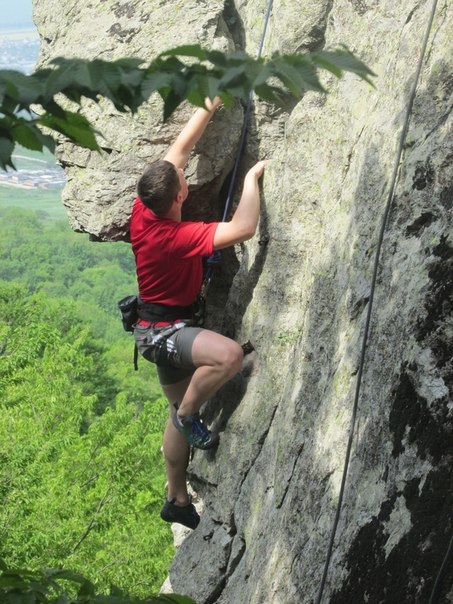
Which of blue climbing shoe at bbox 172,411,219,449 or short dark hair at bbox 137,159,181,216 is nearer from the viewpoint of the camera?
short dark hair at bbox 137,159,181,216

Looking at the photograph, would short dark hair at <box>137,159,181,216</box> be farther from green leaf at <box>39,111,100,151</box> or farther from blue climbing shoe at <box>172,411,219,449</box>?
green leaf at <box>39,111,100,151</box>

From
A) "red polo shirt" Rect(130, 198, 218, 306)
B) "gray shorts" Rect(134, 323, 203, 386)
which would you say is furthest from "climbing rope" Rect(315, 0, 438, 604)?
"gray shorts" Rect(134, 323, 203, 386)

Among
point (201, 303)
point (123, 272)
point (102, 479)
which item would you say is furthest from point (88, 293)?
point (201, 303)

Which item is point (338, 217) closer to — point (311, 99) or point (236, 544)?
point (311, 99)

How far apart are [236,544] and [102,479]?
444 inches

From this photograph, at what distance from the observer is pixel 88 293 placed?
251 ft

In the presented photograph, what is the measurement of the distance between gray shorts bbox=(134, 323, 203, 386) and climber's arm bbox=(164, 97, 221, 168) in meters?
1.26

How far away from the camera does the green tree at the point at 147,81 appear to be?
2422 mm

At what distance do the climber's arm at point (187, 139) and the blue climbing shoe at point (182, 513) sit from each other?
116 inches

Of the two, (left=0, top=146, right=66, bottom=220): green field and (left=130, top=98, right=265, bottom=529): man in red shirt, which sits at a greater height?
(left=130, top=98, right=265, bottom=529): man in red shirt

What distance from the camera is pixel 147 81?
250 centimetres

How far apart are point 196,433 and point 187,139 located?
2300mm

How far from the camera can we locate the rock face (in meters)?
4.39

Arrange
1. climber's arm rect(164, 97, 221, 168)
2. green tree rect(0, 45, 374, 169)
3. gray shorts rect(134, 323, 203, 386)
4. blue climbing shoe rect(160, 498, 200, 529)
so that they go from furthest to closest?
blue climbing shoe rect(160, 498, 200, 529) < climber's arm rect(164, 97, 221, 168) < gray shorts rect(134, 323, 203, 386) < green tree rect(0, 45, 374, 169)
